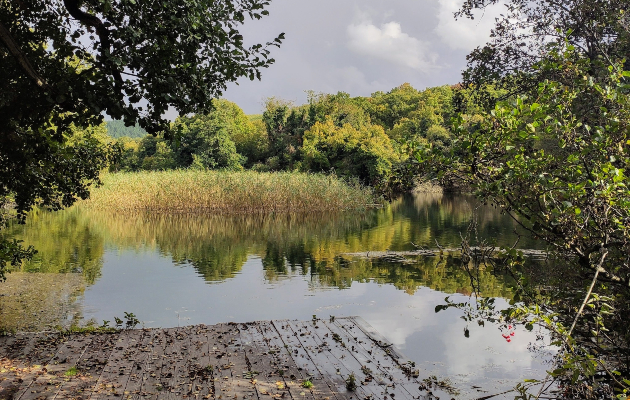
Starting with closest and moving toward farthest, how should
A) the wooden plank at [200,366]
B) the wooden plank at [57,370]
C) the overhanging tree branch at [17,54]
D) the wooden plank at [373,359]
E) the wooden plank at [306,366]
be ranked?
the overhanging tree branch at [17,54], the wooden plank at [57,370], the wooden plank at [200,366], the wooden plank at [306,366], the wooden plank at [373,359]

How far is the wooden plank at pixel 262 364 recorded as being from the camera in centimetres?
488

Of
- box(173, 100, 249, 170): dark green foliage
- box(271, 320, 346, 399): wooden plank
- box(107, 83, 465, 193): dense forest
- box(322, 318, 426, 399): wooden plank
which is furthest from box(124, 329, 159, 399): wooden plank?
box(173, 100, 249, 170): dark green foliage

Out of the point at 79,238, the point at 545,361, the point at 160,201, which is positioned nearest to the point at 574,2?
the point at 545,361

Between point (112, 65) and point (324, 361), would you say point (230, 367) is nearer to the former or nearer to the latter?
point (324, 361)

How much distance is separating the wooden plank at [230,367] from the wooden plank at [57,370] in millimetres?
1414

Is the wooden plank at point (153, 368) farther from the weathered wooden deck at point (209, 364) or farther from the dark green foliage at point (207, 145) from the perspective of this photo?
the dark green foliage at point (207, 145)

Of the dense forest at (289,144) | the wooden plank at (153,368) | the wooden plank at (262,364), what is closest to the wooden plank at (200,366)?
the wooden plank at (153,368)

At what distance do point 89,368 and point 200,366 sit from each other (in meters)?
1.09

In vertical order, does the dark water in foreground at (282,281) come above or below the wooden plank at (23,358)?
below

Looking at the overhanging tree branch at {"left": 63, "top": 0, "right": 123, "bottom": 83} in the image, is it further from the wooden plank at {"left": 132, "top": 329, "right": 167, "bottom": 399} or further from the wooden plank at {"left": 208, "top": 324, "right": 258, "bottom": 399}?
the wooden plank at {"left": 208, "top": 324, "right": 258, "bottom": 399}

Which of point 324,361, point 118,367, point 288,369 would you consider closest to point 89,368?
point 118,367

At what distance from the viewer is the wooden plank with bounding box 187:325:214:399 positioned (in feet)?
15.8

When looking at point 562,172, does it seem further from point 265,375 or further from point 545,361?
point 545,361

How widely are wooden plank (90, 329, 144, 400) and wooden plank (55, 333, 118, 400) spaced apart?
47 millimetres
